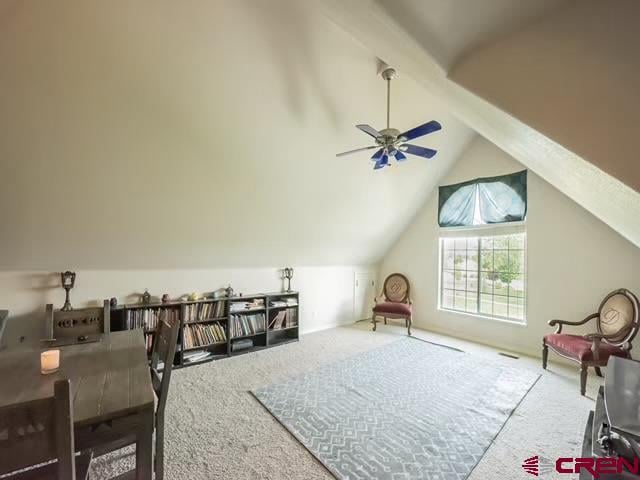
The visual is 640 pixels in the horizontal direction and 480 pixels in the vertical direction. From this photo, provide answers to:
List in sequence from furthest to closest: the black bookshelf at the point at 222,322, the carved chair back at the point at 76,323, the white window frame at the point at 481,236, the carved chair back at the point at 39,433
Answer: the white window frame at the point at 481,236 → the black bookshelf at the point at 222,322 → the carved chair back at the point at 76,323 → the carved chair back at the point at 39,433

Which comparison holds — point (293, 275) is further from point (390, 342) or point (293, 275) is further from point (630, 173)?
point (630, 173)

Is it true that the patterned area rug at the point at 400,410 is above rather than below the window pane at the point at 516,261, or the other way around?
below

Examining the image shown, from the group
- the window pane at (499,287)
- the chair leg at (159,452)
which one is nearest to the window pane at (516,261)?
the window pane at (499,287)

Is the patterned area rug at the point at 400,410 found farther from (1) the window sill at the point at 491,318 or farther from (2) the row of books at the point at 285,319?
(2) the row of books at the point at 285,319

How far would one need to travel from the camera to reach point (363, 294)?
5703 millimetres

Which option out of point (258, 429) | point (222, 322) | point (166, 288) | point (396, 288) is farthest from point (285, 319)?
point (396, 288)

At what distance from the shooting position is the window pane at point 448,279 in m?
4.91

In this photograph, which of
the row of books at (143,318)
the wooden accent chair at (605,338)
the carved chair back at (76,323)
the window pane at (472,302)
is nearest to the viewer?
the carved chair back at (76,323)

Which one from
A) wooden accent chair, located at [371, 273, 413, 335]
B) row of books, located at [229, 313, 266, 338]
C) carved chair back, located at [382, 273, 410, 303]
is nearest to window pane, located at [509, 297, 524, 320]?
wooden accent chair, located at [371, 273, 413, 335]

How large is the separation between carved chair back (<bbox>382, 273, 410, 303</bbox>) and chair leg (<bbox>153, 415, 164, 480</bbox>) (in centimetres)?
434

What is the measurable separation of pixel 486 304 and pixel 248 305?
A: 3825mm

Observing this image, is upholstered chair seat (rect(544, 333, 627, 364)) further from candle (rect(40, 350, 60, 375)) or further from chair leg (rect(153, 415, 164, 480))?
candle (rect(40, 350, 60, 375))

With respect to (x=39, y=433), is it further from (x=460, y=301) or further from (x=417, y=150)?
(x=460, y=301)

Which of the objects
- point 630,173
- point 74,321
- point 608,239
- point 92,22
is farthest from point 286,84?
point 608,239
